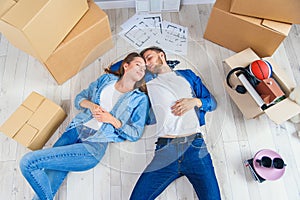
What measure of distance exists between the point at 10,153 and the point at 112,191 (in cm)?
48

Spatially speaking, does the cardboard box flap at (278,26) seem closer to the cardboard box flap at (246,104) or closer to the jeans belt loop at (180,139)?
the cardboard box flap at (246,104)

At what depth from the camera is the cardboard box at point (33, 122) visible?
51.5 inches

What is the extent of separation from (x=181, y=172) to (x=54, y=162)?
0.48 m

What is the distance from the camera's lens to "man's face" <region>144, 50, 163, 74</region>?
1213 mm

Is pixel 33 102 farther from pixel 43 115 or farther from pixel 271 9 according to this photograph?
pixel 271 9

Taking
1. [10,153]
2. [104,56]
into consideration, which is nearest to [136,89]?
[104,56]

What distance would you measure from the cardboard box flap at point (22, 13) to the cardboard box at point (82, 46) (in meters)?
0.20

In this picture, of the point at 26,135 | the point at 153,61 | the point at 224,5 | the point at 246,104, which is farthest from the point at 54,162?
the point at 224,5

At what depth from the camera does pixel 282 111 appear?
132 cm

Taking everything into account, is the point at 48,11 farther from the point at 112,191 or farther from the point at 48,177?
the point at 112,191

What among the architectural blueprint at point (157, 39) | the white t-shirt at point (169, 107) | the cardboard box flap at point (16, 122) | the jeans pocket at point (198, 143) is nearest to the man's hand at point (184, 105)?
the white t-shirt at point (169, 107)

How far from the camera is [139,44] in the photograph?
4.27ft

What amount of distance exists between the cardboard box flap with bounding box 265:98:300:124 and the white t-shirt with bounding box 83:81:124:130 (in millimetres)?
612

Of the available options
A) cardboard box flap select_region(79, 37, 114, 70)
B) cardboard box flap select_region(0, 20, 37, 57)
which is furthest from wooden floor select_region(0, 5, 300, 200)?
cardboard box flap select_region(0, 20, 37, 57)
